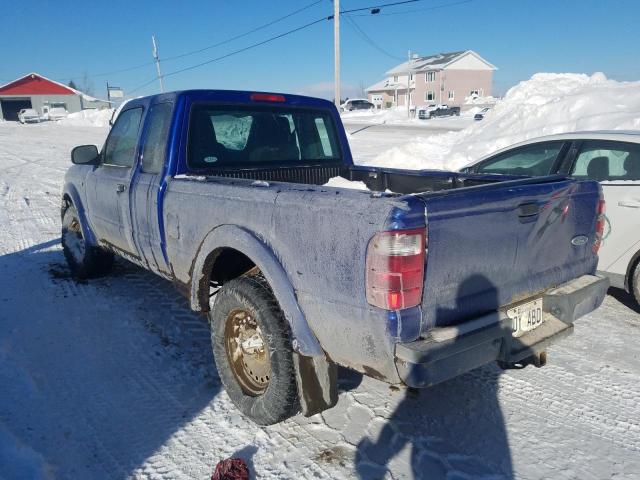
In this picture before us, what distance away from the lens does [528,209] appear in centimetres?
→ 261

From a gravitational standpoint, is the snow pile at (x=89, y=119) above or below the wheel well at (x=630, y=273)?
above

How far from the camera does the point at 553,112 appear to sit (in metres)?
14.6

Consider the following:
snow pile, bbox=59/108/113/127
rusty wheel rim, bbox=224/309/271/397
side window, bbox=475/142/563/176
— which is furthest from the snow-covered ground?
snow pile, bbox=59/108/113/127

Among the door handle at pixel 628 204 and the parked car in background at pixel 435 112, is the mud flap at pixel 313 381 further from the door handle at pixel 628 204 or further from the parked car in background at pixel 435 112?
the parked car in background at pixel 435 112

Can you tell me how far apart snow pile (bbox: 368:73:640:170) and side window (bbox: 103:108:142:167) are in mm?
8159

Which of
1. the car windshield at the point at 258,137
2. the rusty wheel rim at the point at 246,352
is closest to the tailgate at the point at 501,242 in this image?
the rusty wheel rim at the point at 246,352

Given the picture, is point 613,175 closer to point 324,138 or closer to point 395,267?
point 324,138

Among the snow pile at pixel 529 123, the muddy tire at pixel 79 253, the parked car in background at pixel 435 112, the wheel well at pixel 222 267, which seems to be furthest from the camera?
the parked car in background at pixel 435 112

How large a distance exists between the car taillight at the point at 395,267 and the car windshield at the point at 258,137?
2.10 m

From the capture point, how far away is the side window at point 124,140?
14.6ft

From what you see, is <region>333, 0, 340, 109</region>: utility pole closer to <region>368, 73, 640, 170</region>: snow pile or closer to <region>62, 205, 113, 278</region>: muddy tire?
<region>368, 73, 640, 170</region>: snow pile

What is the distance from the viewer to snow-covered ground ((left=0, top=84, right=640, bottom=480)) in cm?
269

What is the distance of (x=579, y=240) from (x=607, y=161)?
211 centimetres

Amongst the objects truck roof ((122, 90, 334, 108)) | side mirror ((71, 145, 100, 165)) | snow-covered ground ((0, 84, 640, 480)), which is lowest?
snow-covered ground ((0, 84, 640, 480))
